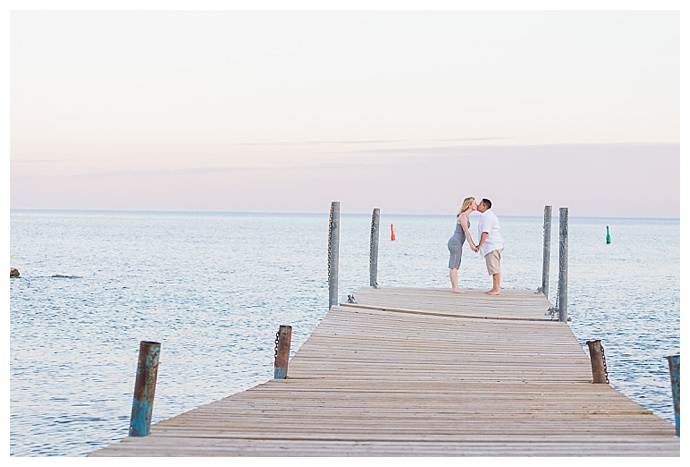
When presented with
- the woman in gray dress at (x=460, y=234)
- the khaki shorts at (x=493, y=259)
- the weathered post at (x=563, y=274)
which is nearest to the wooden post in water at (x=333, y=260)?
the woman in gray dress at (x=460, y=234)

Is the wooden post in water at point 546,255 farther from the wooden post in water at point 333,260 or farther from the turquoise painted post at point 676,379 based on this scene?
the turquoise painted post at point 676,379

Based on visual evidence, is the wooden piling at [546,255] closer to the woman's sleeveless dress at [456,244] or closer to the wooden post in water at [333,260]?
the woman's sleeveless dress at [456,244]

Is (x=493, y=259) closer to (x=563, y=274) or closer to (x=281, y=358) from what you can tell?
(x=563, y=274)

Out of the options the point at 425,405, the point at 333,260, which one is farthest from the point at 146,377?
the point at 333,260

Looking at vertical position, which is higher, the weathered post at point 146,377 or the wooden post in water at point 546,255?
the wooden post in water at point 546,255

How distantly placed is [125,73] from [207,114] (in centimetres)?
1480

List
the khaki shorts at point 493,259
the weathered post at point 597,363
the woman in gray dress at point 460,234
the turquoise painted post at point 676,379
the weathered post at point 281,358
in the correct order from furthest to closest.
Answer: the khaki shorts at point 493,259, the woman in gray dress at point 460,234, the weathered post at point 281,358, the weathered post at point 597,363, the turquoise painted post at point 676,379

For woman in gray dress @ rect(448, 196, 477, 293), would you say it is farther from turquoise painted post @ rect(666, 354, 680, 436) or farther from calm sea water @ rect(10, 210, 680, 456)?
turquoise painted post @ rect(666, 354, 680, 436)

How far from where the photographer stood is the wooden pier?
6387mm

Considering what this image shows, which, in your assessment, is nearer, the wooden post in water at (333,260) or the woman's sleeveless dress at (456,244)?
the wooden post in water at (333,260)

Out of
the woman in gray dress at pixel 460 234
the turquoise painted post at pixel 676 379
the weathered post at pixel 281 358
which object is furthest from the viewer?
the woman in gray dress at pixel 460 234

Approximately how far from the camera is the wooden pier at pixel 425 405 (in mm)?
6387

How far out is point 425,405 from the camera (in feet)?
26.7

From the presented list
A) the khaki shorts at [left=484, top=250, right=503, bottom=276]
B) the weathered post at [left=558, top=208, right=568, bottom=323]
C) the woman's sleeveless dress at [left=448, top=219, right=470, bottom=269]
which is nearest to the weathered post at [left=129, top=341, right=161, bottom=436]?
the weathered post at [left=558, top=208, right=568, bottom=323]
